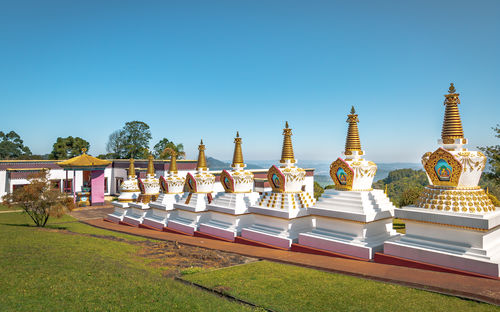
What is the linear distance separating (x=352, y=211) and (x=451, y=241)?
3.03 meters

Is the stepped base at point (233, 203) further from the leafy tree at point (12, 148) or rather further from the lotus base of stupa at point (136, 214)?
the leafy tree at point (12, 148)

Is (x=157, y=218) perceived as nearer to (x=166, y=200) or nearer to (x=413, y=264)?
(x=166, y=200)

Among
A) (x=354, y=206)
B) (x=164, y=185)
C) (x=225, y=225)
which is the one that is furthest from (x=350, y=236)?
(x=164, y=185)

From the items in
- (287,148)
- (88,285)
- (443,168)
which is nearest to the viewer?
(88,285)

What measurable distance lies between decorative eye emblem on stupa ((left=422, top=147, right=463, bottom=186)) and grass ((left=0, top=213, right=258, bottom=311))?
274 inches

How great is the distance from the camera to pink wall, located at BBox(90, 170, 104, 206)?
32.3m

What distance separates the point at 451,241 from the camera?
8914 millimetres

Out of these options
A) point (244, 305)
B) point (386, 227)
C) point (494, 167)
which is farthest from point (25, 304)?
point (494, 167)

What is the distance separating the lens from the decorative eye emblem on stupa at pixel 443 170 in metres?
9.42

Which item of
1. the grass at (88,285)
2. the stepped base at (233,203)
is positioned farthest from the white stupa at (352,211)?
the grass at (88,285)

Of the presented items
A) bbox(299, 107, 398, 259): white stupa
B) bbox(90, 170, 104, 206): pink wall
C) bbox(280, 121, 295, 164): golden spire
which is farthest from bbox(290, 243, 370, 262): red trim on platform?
bbox(90, 170, 104, 206): pink wall

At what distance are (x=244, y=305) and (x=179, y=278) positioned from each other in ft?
8.92

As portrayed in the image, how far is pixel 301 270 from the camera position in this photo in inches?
372

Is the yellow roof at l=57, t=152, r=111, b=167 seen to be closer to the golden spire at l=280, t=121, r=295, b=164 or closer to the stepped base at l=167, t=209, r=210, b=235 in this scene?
the stepped base at l=167, t=209, r=210, b=235
